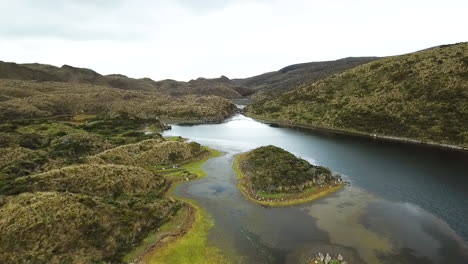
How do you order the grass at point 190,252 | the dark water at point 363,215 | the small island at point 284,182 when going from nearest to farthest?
the grass at point 190,252
the dark water at point 363,215
the small island at point 284,182

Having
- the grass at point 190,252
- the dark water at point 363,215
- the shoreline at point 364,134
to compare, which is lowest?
the grass at point 190,252

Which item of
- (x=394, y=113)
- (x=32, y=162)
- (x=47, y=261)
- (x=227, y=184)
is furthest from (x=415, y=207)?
(x=394, y=113)

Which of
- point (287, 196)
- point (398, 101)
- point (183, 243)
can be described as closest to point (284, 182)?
point (287, 196)

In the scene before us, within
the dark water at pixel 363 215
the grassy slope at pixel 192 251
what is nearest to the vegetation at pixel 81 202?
the grassy slope at pixel 192 251

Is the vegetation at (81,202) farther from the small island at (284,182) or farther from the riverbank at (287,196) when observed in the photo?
the small island at (284,182)

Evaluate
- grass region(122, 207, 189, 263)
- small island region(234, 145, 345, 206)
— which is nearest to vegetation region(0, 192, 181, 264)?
grass region(122, 207, 189, 263)

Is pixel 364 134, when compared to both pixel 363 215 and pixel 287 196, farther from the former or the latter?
pixel 363 215
